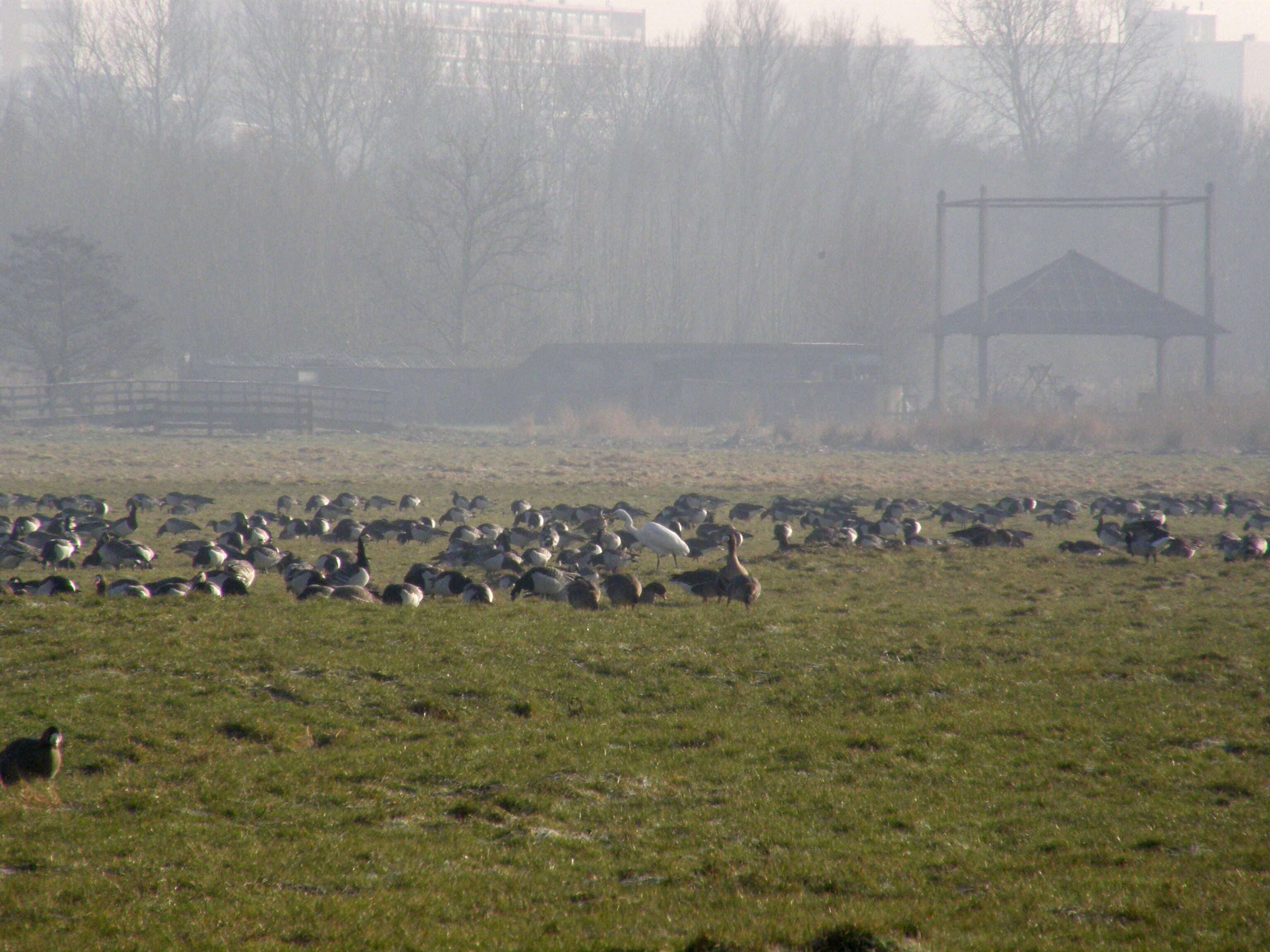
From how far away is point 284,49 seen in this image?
79.6 m

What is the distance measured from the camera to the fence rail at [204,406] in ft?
158

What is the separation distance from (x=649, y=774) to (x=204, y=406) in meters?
45.3

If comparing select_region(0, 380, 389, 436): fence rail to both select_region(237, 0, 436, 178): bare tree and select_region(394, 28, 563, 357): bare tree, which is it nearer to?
select_region(394, 28, 563, 357): bare tree

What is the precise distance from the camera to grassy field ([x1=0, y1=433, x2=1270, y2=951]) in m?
5.77

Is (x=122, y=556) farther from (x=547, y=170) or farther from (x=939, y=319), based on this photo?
(x=547, y=170)

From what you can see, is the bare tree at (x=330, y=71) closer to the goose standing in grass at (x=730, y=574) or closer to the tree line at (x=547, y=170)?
the tree line at (x=547, y=170)

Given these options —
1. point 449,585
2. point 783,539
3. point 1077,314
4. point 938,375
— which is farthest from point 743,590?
point 1077,314

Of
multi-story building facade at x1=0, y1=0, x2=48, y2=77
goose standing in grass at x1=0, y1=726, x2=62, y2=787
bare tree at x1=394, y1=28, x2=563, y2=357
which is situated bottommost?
goose standing in grass at x1=0, y1=726, x2=62, y2=787

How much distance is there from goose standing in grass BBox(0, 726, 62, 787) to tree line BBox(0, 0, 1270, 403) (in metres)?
64.0

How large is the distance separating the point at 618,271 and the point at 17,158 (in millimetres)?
38763

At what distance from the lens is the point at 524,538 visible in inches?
818

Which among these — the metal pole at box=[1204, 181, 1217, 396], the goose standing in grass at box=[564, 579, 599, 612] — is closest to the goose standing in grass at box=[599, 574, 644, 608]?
the goose standing in grass at box=[564, 579, 599, 612]

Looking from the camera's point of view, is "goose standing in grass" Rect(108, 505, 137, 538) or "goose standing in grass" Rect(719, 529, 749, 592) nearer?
"goose standing in grass" Rect(719, 529, 749, 592)

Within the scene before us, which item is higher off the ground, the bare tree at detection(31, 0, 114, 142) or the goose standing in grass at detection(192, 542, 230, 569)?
the bare tree at detection(31, 0, 114, 142)
